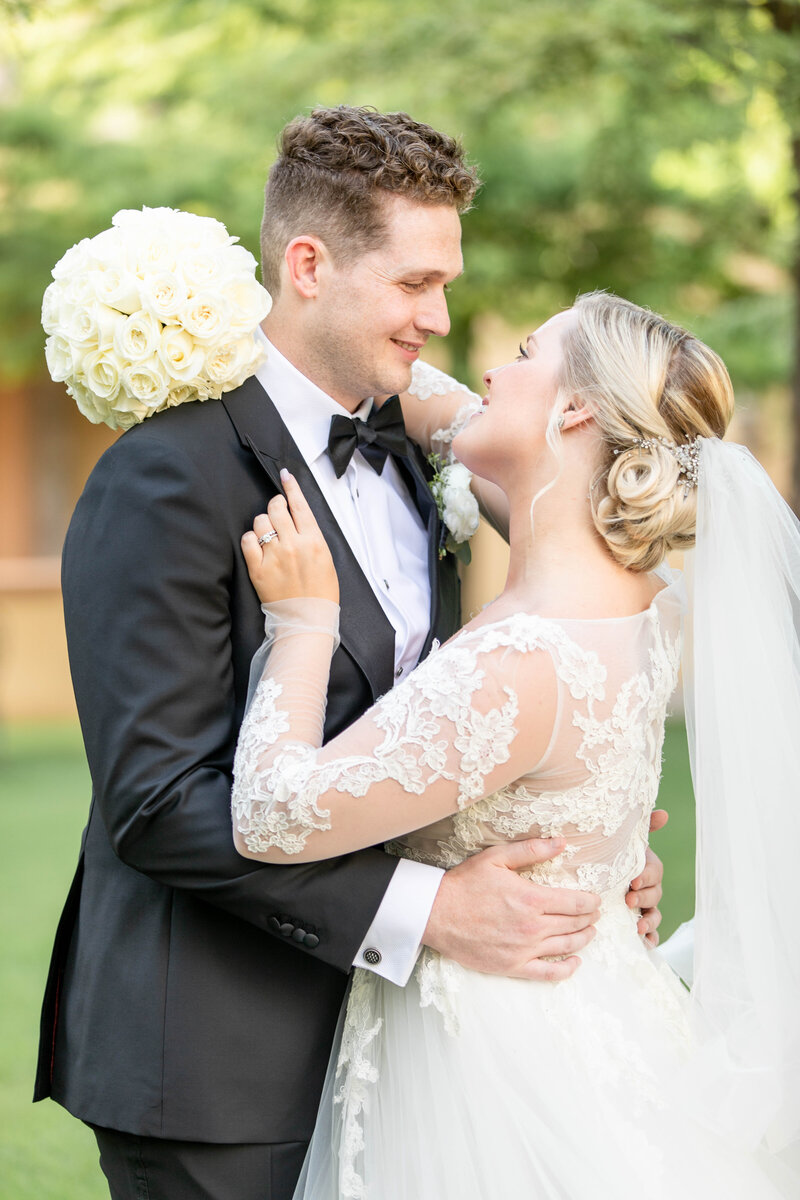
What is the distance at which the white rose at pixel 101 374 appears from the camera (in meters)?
2.44

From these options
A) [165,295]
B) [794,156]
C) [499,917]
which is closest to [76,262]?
[165,295]

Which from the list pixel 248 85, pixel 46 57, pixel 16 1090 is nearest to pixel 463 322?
pixel 248 85

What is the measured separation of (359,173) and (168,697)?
4.18 ft

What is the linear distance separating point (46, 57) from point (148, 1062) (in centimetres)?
975

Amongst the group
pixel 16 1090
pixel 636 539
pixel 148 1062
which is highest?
pixel 636 539

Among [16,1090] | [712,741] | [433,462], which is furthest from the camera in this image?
[16,1090]

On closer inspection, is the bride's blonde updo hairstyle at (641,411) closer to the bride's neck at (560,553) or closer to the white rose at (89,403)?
the bride's neck at (560,553)

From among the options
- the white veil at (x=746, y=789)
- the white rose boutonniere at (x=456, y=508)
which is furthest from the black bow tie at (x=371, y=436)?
the white veil at (x=746, y=789)

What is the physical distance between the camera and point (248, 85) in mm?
9875

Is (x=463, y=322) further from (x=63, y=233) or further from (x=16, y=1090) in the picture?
(x=16, y=1090)

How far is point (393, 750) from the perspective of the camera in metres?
2.25

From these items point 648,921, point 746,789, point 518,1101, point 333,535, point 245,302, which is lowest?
point 518,1101

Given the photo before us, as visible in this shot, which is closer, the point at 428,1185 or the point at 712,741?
the point at 428,1185

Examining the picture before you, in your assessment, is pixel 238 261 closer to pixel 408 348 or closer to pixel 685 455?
pixel 408 348
